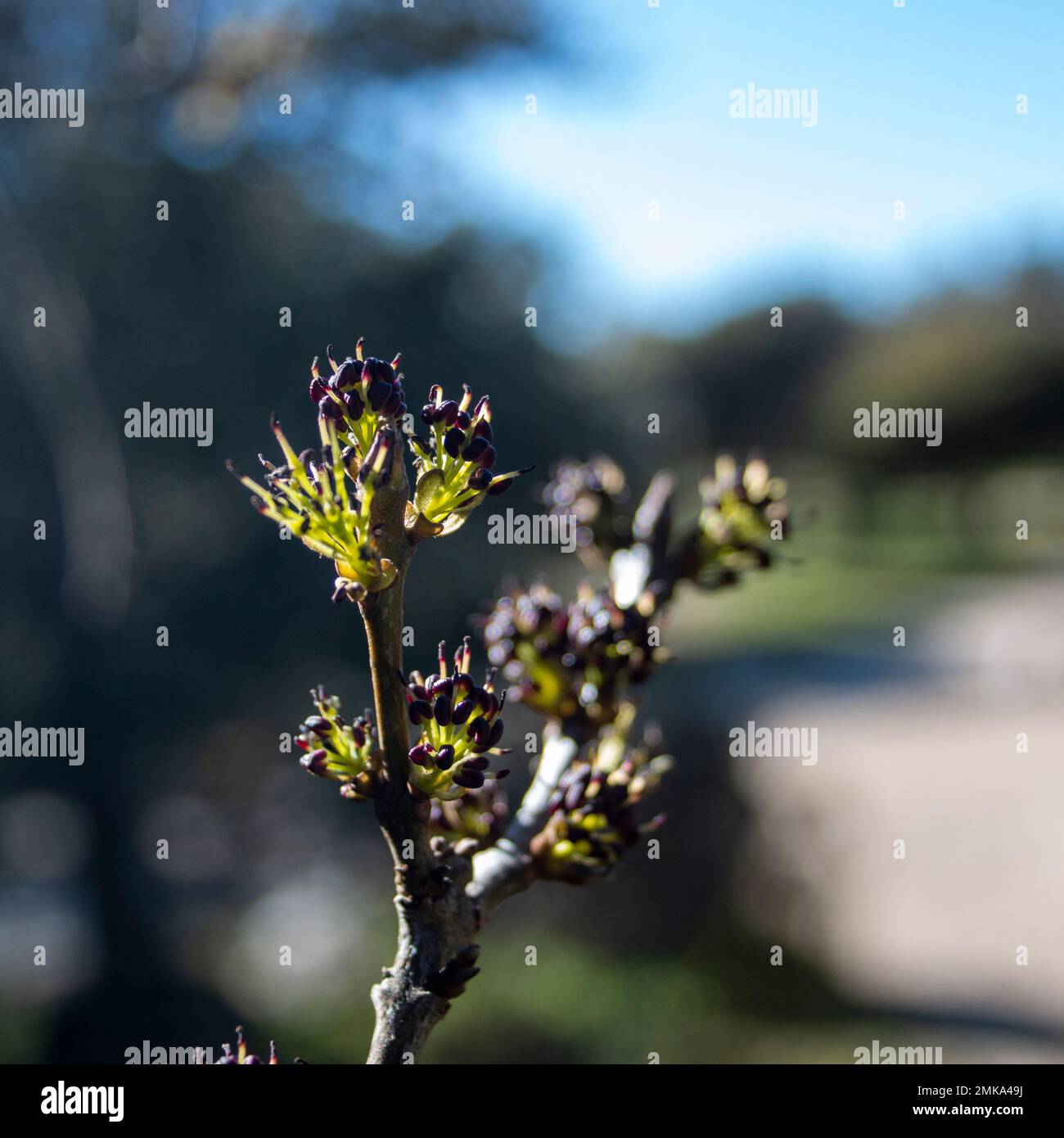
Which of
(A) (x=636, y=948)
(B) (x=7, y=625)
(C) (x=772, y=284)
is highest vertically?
(C) (x=772, y=284)

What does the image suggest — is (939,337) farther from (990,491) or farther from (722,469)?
(722,469)

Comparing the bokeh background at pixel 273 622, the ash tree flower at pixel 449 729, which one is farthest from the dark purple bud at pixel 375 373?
the bokeh background at pixel 273 622

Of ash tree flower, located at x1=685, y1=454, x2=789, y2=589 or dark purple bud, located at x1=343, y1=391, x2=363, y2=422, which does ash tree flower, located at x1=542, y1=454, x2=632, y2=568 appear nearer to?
ash tree flower, located at x1=685, y1=454, x2=789, y2=589

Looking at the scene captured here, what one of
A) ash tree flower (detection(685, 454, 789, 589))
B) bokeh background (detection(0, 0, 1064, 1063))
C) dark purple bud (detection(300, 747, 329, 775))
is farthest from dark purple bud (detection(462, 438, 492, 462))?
bokeh background (detection(0, 0, 1064, 1063))

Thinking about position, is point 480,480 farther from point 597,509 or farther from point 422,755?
point 597,509

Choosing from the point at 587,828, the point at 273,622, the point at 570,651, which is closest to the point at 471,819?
the point at 587,828

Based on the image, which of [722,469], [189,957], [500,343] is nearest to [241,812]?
[189,957]
